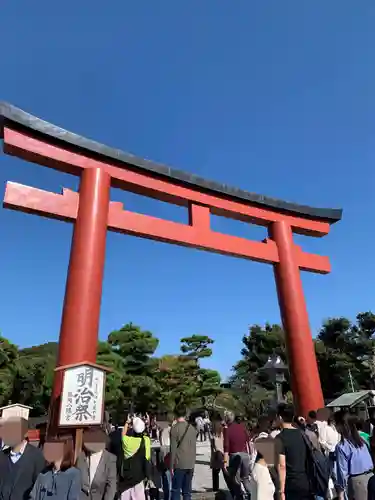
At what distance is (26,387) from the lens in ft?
67.5

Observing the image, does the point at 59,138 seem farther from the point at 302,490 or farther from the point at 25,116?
the point at 302,490

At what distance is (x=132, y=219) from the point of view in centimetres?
669

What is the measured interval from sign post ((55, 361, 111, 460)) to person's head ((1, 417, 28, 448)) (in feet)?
4.79

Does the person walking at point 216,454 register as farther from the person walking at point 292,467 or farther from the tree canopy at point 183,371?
the tree canopy at point 183,371

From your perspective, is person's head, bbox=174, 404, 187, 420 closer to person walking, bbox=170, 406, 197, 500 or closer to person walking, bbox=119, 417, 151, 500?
person walking, bbox=170, 406, 197, 500

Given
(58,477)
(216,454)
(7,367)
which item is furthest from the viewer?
(7,367)

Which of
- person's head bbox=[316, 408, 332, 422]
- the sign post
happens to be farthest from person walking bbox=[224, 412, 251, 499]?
the sign post

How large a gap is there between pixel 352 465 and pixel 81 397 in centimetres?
292

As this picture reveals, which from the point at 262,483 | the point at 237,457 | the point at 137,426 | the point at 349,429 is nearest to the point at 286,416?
the point at 349,429

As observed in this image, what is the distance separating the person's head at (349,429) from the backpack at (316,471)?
0.30 metres

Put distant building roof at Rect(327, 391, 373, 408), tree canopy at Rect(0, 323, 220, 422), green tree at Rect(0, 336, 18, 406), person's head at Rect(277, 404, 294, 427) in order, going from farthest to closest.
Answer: tree canopy at Rect(0, 323, 220, 422) → green tree at Rect(0, 336, 18, 406) → distant building roof at Rect(327, 391, 373, 408) → person's head at Rect(277, 404, 294, 427)

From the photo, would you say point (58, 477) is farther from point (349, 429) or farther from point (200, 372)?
point (200, 372)

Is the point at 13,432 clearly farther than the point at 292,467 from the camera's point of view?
No

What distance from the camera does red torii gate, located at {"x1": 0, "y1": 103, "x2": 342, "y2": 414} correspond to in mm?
5559
